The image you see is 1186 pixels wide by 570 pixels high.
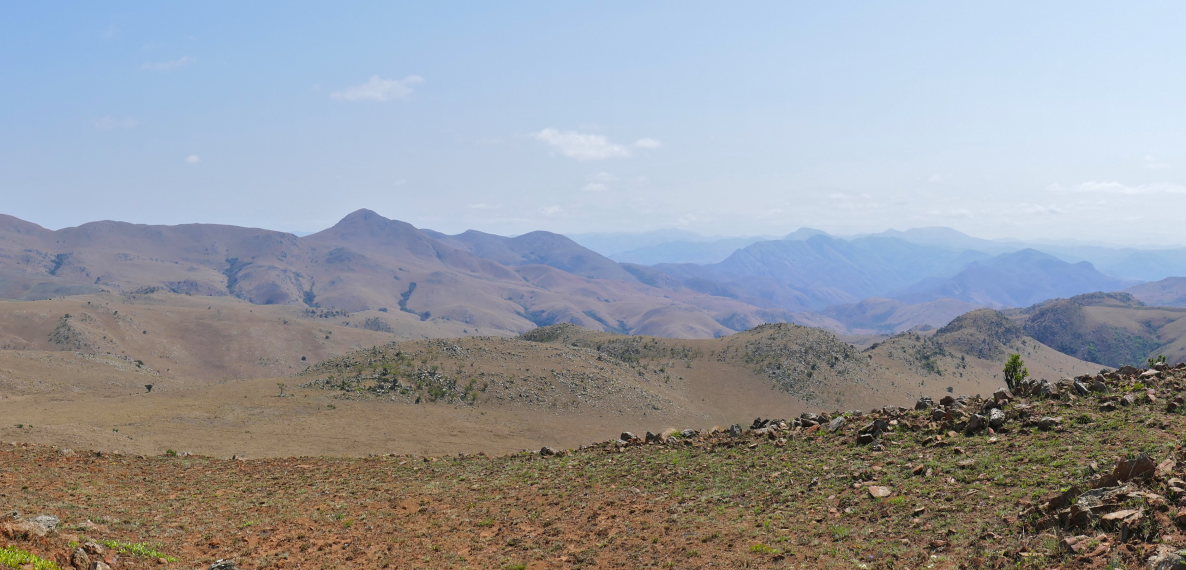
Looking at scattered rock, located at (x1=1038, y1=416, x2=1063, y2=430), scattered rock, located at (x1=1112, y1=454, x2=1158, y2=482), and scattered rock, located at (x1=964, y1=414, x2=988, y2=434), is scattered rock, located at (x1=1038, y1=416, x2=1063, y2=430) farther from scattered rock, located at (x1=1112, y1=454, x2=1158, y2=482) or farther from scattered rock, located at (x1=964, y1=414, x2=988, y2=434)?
scattered rock, located at (x1=1112, y1=454, x2=1158, y2=482)

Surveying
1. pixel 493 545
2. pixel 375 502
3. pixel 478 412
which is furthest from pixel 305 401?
pixel 493 545

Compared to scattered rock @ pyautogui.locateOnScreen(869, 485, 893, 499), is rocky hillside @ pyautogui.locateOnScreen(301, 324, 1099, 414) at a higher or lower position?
lower

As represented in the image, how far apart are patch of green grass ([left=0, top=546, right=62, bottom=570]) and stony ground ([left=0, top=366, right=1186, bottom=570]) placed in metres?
0.06

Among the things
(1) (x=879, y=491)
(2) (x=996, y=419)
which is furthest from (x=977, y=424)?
(1) (x=879, y=491)

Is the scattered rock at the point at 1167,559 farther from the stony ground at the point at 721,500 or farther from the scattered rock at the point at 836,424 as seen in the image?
the scattered rock at the point at 836,424

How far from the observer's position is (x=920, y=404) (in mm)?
25188

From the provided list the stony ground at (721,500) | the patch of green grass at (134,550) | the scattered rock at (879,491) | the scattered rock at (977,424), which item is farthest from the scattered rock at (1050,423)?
the patch of green grass at (134,550)

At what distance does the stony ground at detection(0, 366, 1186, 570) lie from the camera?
12.8 meters

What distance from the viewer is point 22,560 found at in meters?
10.6

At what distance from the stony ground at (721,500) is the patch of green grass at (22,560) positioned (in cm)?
6

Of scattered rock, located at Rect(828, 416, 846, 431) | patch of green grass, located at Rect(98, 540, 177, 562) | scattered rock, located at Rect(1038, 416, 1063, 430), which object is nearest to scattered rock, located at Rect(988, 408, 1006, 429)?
scattered rock, located at Rect(1038, 416, 1063, 430)

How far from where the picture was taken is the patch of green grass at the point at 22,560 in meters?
10.4

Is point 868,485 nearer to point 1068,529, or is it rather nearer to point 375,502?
point 1068,529

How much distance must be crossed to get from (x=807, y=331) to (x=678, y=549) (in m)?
88.3
